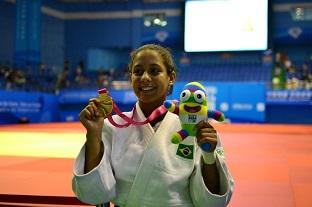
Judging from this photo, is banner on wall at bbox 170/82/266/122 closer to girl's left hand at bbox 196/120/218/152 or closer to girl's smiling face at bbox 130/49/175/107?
girl's smiling face at bbox 130/49/175/107

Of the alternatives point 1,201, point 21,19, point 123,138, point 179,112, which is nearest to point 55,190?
point 1,201

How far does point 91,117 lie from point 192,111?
1.49 ft

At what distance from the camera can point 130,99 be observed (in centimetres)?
1853

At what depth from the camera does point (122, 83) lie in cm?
2023

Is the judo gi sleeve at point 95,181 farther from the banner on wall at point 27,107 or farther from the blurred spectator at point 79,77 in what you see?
the blurred spectator at point 79,77

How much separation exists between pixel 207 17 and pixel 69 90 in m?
7.89

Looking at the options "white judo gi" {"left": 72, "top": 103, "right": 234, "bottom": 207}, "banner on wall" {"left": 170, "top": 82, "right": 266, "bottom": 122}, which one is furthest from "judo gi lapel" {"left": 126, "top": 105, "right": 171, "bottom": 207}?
"banner on wall" {"left": 170, "top": 82, "right": 266, "bottom": 122}

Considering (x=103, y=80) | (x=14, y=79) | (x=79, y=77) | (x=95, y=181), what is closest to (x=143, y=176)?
(x=95, y=181)

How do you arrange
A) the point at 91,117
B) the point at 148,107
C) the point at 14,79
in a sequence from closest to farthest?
the point at 91,117 → the point at 148,107 → the point at 14,79

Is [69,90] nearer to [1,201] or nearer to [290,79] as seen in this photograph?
[290,79]

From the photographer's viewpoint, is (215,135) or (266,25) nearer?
(215,135)

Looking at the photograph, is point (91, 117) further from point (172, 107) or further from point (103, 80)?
point (103, 80)

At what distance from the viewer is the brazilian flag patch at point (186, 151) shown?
1.82 metres

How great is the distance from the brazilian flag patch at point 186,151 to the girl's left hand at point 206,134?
0.15 m
